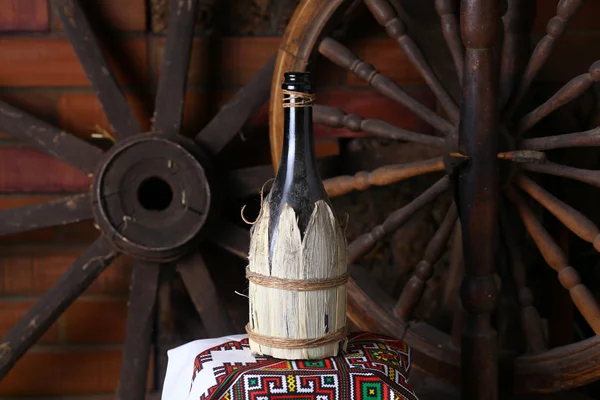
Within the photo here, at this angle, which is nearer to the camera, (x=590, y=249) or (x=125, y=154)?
(x=125, y=154)

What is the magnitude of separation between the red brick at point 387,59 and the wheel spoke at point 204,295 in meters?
0.56

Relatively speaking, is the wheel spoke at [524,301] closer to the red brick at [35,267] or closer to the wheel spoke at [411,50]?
the wheel spoke at [411,50]

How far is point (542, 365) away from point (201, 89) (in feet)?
3.22

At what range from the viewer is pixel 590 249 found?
1783 millimetres

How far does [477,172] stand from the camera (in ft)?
4.40

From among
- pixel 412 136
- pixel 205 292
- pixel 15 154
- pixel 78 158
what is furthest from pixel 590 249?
pixel 15 154

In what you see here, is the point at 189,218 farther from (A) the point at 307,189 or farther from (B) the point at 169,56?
(A) the point at 307,189

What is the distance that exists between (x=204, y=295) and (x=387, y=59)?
2.27ft

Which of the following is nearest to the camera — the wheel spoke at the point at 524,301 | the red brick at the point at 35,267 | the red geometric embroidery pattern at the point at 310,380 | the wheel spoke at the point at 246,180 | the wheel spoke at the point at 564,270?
the red geometric embroidery pattern at the point at 310,380

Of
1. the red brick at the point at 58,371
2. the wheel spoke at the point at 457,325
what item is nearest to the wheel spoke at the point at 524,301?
the wheel spoke at the point at 457,325

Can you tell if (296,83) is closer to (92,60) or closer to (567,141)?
(567,141)

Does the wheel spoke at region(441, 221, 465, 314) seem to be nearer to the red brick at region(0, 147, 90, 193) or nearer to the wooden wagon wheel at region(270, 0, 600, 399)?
A: the wooden wagon wheel at region(270, 0, 600, 399)

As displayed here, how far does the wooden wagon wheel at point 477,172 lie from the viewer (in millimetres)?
1341

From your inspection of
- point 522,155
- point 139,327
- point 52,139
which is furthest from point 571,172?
point 52,139
